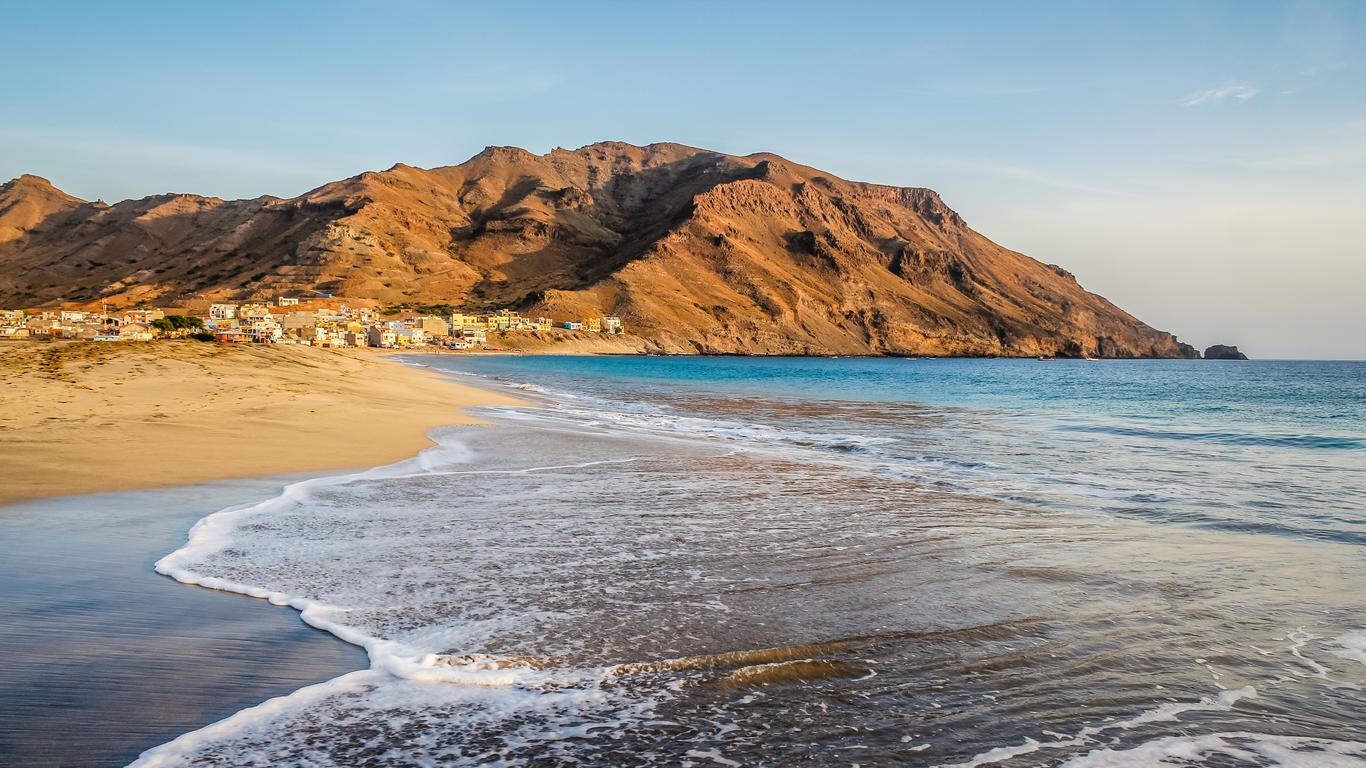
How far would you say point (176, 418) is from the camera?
55.2 ft

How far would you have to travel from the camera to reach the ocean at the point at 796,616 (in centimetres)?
420

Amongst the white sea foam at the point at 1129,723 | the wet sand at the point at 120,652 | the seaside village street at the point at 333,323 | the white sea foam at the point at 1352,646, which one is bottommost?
the wet sand at the point at 120,652

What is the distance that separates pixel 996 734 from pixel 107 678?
5134 millimetres

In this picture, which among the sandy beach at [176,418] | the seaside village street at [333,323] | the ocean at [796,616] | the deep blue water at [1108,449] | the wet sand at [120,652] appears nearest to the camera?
the wet sand at [120,652]

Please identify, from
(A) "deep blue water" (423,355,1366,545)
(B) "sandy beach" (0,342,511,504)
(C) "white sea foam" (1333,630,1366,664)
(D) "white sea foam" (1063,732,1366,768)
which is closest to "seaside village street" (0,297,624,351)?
(B) "sandy beach" (0,342,511,504)

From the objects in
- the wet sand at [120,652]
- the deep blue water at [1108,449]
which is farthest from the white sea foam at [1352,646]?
the wet sand at [120,652]

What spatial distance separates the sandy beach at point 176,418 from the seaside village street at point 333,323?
151ft

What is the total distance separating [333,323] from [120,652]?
407 ft

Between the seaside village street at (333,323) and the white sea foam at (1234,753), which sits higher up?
the seaside village street at (333,323)

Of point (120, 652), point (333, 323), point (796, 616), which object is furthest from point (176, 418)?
point (333, 323)

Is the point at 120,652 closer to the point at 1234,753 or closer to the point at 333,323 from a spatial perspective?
the point at 1234,753

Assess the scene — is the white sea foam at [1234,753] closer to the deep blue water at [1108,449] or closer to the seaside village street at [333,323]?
the deep blue water at [1108,449]

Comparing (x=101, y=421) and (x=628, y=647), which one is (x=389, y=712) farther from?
Answer: (x=101, y=421)

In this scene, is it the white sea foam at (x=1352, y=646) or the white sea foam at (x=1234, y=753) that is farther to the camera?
the white sea foam at (x=1352, y=646)
